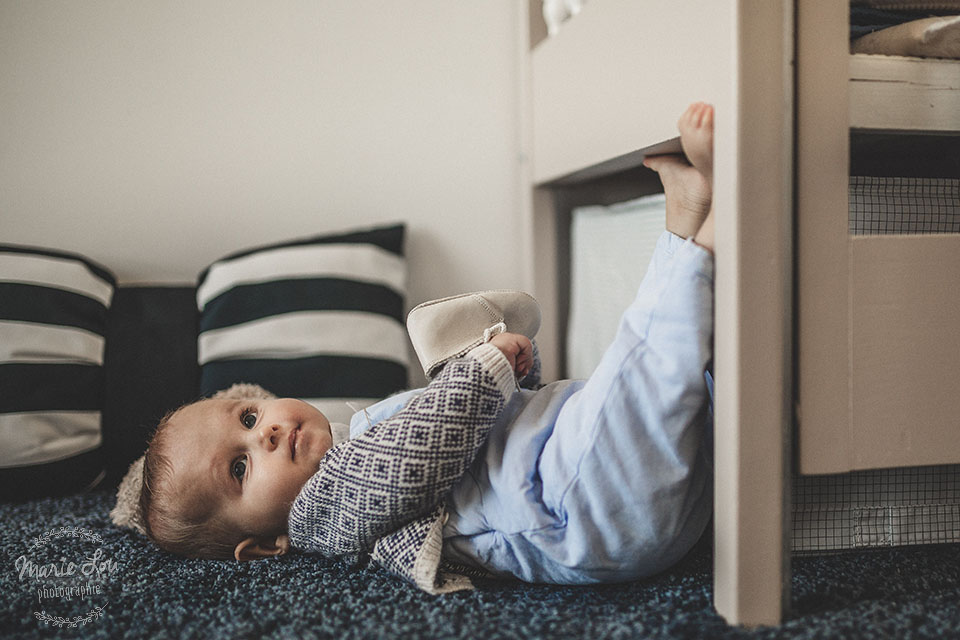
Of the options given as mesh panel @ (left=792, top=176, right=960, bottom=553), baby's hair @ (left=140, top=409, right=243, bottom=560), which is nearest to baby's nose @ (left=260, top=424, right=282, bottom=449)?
baby's hair @ (left=140, top=409, right=243, bottom=560)

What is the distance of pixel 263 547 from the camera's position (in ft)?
3.07

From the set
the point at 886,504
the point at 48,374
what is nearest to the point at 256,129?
the point at 48,374

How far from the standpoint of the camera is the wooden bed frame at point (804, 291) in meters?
0.64

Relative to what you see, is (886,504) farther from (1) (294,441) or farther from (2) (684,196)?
(1) (294,441)

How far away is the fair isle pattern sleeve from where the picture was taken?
0.76 metres

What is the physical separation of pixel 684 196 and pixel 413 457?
0.39 metres

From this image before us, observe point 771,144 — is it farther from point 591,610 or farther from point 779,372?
point 591,610

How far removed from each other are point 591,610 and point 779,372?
0.28m

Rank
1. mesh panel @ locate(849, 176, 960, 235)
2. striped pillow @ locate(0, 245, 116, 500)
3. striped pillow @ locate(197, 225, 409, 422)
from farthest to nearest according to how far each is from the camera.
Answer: striped pillow @ locate(197, 225, 409, 422)
striped pillow @ locate(0, 245, 116, 500)
mesh panel @ locate(849, 176, 960, 235)

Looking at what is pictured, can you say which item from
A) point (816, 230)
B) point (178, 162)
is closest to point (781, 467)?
point (816, 230)

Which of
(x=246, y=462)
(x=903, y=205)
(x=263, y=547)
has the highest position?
(x=903, y=205)

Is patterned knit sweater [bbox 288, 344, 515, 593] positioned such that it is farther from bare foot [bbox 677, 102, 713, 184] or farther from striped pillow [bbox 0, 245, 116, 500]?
striped pillow [bbox 0, 245, 116, 500]

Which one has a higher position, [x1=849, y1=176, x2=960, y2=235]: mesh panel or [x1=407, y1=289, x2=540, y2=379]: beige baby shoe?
[x1=849, y1=176, x2=960, y2=235]: mesh panel

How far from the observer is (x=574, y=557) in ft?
2.44
